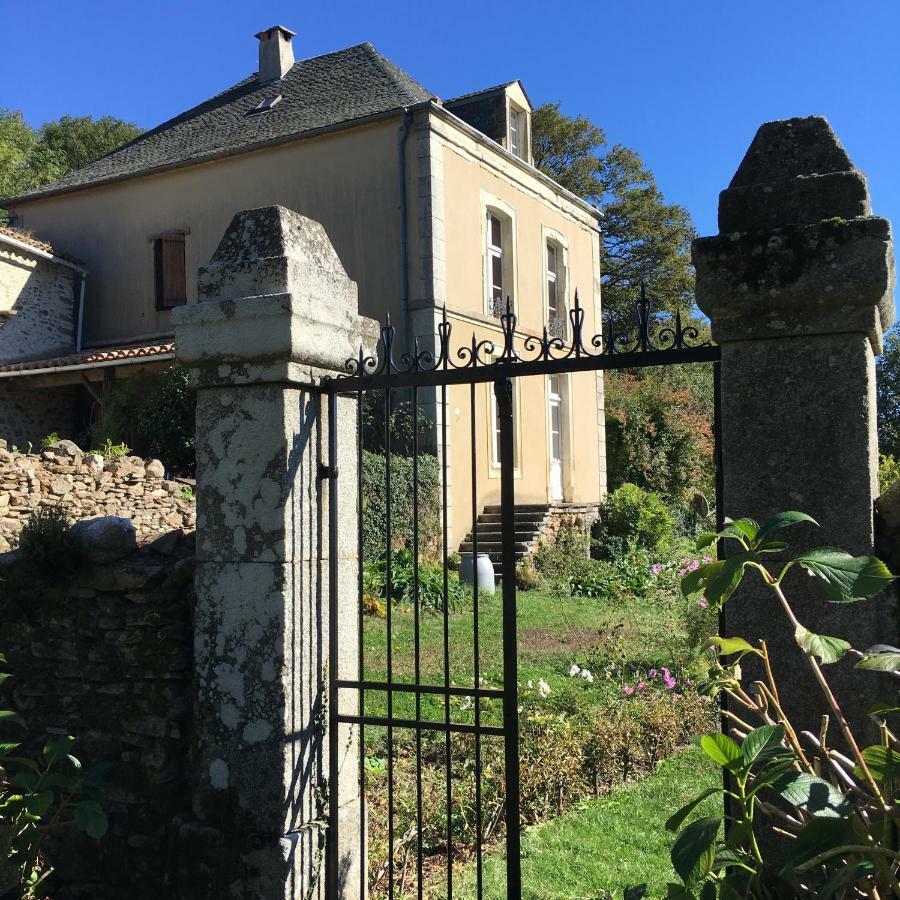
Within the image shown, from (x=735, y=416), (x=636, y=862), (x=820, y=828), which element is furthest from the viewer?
(x=636, y=862)

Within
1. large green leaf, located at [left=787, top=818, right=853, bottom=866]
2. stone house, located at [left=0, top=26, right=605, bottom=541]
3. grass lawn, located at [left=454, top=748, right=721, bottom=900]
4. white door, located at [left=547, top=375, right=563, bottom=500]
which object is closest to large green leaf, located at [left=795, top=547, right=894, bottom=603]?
large green leaf, located at [left=787, top=818, right=853, bottom=866]

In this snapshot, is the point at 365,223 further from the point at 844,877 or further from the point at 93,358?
the point at 844,877

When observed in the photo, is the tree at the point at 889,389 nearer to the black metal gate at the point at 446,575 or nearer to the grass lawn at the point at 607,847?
the grass lawn at the point at 607,847

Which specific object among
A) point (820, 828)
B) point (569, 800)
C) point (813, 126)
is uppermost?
point (813, 126)

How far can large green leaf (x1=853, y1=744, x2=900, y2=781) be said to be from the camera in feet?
5.85

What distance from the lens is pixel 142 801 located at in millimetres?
3531

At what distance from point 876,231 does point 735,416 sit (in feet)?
2.04

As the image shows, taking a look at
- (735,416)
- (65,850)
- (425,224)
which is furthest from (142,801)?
(425,224)

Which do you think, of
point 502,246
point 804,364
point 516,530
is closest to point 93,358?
point 502,246

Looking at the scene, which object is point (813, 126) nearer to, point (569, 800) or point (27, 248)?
point (569, 800)

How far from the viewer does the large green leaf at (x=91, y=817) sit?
10.3ft

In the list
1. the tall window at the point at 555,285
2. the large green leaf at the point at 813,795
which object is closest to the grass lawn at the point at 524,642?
the large green leaf at the point at 813,795

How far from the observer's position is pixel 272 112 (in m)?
16.0

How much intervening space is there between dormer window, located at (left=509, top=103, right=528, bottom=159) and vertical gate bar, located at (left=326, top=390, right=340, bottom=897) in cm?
1401
